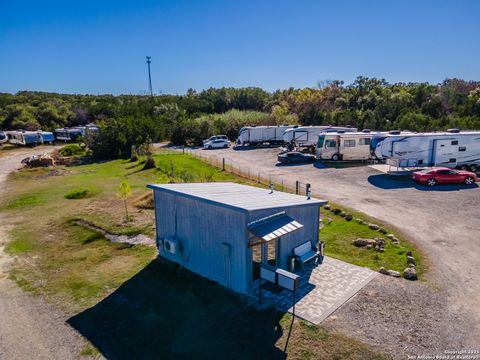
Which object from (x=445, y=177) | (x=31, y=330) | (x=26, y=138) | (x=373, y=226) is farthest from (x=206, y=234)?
(x=26, y=138)

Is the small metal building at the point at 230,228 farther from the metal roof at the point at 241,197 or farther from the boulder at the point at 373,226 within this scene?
the boulder at the point at 373,226

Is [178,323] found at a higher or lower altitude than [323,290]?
lower

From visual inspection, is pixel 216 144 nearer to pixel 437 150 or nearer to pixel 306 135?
pixel 306 135

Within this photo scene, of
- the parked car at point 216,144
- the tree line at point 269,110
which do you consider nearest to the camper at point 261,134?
the parked car at point 216,144

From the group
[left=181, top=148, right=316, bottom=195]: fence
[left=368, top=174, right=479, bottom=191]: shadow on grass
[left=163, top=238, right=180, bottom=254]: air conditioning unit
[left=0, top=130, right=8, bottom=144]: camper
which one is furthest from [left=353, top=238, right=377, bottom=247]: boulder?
[left=0, top=130, right=8, bottom=144]: camper

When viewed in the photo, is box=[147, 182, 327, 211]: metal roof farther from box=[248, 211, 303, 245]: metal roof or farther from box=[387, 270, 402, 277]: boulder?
box=[387, 270, 402, 277]: boulder

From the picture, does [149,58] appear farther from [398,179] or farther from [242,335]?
[242,335]
